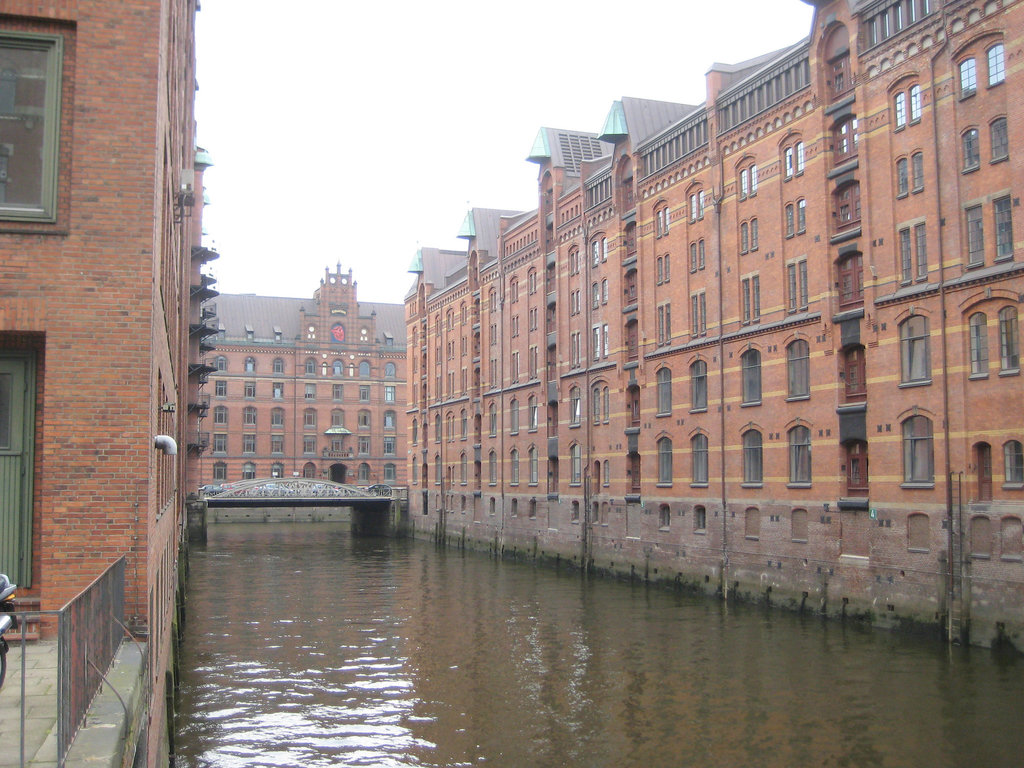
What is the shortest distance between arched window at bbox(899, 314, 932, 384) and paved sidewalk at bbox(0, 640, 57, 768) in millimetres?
22468

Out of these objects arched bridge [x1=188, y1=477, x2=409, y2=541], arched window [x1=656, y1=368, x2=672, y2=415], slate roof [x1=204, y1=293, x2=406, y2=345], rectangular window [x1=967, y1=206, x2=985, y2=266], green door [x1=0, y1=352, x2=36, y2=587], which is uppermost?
slate roof [x1=204, y1=293, x2=406, y2=345]

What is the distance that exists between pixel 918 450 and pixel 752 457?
777cm

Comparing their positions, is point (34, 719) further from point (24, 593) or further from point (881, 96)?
point (881, 96)

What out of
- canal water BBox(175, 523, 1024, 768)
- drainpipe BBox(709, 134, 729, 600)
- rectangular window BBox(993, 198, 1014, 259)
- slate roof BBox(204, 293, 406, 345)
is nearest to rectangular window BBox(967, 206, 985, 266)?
rectangular window BBox(993, 198, 1014, 259)

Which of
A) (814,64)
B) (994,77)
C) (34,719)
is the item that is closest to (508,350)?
(814,64)

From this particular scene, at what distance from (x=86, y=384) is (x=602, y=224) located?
36.0 meters

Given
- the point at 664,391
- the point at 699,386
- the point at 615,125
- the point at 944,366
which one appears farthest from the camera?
the point at 615,125

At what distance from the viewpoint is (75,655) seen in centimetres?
662

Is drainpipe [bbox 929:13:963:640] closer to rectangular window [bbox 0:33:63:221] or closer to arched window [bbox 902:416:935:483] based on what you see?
arched window [bbox 902:416:935:483]

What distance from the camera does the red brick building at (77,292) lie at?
1050 cm

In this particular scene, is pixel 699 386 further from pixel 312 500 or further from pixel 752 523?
pixel 312 500

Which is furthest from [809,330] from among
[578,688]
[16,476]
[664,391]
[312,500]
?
[312,500]

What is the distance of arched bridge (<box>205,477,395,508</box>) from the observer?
6606 centimetres

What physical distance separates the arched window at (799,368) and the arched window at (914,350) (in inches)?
163
